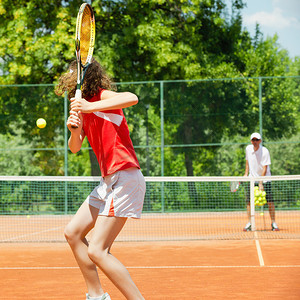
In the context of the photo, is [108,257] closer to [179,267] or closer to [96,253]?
[96,253]

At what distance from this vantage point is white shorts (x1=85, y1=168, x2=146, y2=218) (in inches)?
129

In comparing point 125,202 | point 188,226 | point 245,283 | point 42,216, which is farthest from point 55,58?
point 125,202

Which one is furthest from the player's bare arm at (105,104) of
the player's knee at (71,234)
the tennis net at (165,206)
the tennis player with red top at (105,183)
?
the tennis net at (165,206)

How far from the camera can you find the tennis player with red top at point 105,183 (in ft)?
10.6

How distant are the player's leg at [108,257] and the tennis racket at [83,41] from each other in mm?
762

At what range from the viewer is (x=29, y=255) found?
7020 mm

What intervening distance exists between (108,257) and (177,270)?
8.43 feet

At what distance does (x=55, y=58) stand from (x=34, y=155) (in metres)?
2.50

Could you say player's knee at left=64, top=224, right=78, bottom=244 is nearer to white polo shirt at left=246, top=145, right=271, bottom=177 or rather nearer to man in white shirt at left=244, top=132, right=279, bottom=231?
man in white shirt at left=244, top=132, right=279, bottom=231

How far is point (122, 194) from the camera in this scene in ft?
10.8

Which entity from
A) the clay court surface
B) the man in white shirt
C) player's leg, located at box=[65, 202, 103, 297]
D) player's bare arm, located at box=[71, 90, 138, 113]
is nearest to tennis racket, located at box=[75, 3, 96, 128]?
player's bare arm, located at box=[71, 90, 138, 113]

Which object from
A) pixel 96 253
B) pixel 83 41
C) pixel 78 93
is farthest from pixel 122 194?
pixel 83 41

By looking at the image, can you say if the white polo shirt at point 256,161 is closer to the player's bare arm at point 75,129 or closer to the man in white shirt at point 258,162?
the man in white shirt at point 258,162

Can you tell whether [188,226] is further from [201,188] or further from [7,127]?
[7,127]
